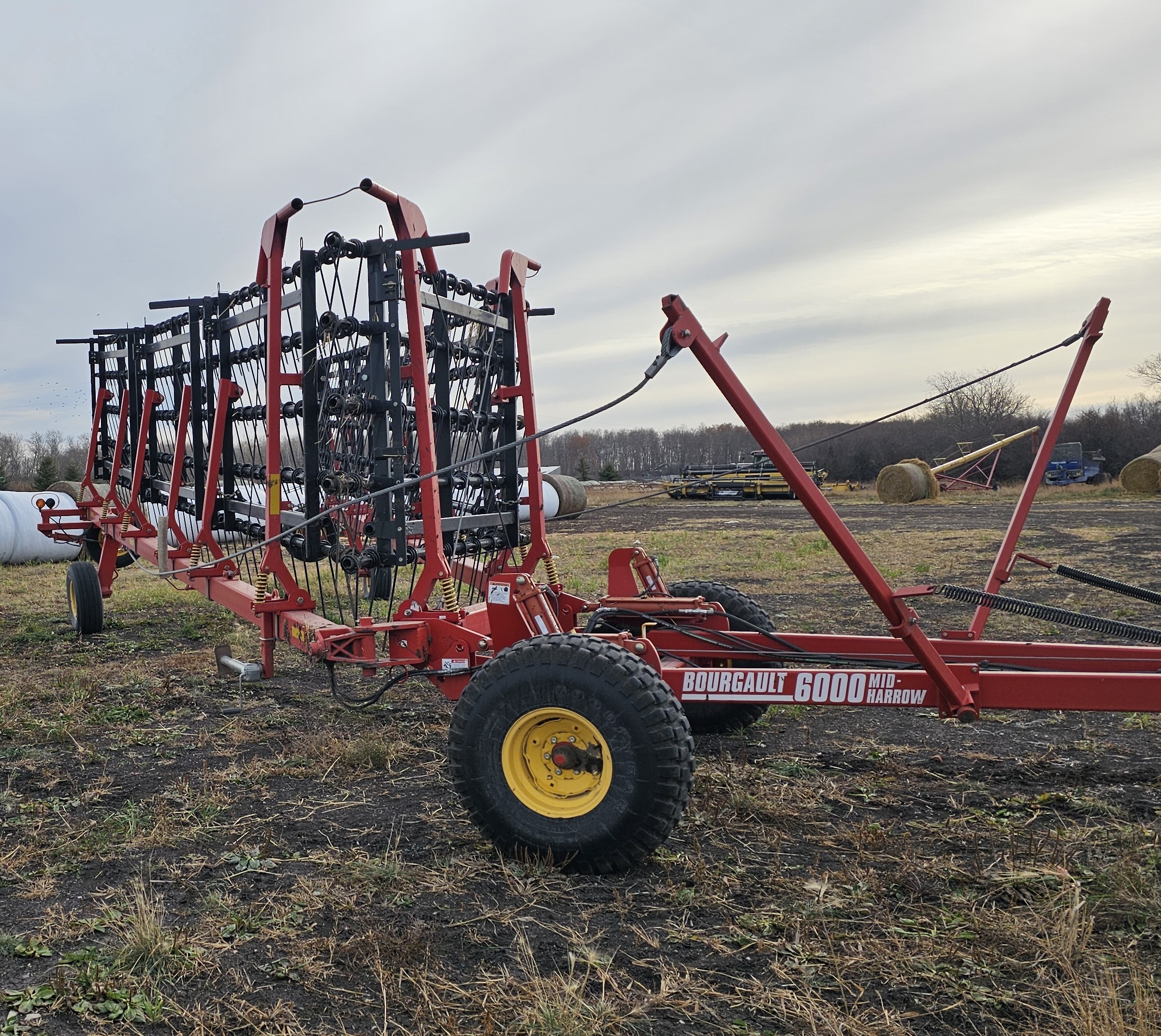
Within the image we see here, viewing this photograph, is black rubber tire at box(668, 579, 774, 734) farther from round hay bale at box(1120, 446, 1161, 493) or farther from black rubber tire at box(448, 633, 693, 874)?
round hay bale at box(1120, 446, 1161, 493)

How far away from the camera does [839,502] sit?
36.4m

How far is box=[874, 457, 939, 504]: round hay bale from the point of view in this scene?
34312mm

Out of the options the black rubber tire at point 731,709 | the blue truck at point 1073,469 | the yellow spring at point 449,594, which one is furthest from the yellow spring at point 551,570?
the blue truck at point 1073,469

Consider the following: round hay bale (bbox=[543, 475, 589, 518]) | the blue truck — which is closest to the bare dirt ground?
round hay bale (bbox=[543, 475, 589, 518])

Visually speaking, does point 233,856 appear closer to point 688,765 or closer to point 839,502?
point 688,765

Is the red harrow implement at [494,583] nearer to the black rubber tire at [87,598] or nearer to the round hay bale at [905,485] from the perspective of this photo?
the black rubber tire at [87,598]

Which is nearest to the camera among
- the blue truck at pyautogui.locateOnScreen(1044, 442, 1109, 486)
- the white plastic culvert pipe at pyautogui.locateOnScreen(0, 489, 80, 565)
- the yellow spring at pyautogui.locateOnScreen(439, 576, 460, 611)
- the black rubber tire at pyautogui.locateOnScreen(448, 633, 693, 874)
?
the black rubber tire at pyautogui.locateOnScreen(448, 633, 693, 874)

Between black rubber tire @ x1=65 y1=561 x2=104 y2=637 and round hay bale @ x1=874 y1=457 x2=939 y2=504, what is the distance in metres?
29.9

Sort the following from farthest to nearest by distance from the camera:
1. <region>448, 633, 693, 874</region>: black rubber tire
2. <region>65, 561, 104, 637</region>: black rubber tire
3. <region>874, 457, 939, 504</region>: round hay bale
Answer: <region>874, 457, 939, 504</region>: round hay bale
<region>65, 561, 104, 637</region>: black rubber tire
<region>448, 633, 693, 874</region>: black rubber tire

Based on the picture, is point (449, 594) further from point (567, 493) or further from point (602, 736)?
point (567, 493)

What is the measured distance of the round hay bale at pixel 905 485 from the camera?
113ft

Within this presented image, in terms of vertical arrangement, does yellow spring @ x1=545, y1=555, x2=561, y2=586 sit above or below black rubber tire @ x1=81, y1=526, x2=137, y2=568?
below

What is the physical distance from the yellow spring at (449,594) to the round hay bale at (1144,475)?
3403 cm

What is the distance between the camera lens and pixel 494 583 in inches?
177
